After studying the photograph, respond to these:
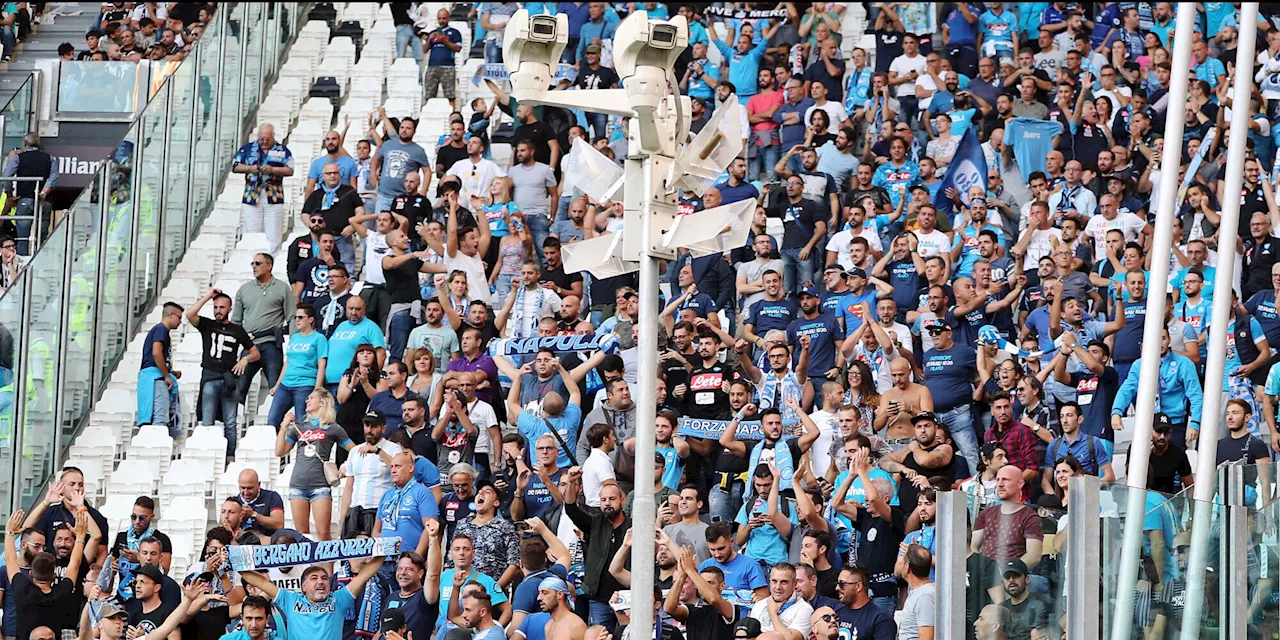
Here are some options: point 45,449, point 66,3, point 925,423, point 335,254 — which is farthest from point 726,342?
point 66,3

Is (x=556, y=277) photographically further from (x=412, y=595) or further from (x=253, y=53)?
(x=253, y=53)

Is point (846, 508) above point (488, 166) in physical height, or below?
below

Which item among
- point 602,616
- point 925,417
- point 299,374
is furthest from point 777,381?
point 299,374

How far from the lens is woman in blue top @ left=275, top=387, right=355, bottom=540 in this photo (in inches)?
650

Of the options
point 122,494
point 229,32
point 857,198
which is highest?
point 229,32

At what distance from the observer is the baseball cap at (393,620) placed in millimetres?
14484

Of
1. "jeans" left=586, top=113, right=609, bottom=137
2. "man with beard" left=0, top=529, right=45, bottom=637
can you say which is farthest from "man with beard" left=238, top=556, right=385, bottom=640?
"jeans" left=586, top=113, right=609, bottom=137

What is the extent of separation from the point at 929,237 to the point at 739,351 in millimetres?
2864

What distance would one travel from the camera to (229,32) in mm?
23156

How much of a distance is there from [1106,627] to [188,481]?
34.2 feet

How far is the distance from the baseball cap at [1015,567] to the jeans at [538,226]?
11944 mm

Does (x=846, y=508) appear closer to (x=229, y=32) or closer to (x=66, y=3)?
(x=229, y=32)

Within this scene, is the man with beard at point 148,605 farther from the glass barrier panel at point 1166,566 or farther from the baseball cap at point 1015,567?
the glass barrier panel at point 1166,566

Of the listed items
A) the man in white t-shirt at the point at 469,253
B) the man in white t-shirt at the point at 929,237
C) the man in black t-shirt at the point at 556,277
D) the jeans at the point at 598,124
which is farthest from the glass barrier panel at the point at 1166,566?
the jeans at the point at 598,124
